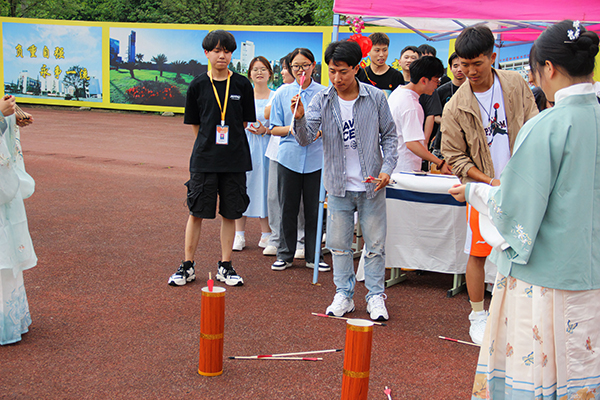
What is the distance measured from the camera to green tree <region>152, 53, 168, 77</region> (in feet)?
75.5

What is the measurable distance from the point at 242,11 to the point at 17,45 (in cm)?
1184

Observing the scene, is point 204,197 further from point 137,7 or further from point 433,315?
point 137,7

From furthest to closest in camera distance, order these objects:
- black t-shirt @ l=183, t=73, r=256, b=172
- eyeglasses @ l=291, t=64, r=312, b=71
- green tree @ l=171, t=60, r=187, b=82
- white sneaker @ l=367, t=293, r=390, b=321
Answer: green tree @ l=171, t=60, r=187, b=82 → eyeglasses @ l=291, t=64, r=312, b=71 → black t-shirt @ l=183, t=73, r=256, b=172 → white sneaker @ l=367, t=293, r=390, b=321

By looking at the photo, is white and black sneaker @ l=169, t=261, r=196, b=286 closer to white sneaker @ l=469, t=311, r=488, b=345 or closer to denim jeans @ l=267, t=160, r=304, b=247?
denim jeans @ l=267, t=160, r=304, b=247

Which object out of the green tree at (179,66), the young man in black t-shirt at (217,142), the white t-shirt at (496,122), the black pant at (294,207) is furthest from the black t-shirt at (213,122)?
the green tree at (179,66)

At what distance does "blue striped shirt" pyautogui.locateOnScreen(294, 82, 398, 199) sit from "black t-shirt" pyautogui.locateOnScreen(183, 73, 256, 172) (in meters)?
0.91

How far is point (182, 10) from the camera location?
30.5 metres

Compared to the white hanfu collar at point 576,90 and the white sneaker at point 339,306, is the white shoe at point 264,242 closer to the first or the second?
the white sneaker at point 339,306

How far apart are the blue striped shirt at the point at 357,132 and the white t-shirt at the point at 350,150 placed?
3 cm

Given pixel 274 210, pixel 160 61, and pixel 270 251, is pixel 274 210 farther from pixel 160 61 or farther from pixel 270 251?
pixel 160 61

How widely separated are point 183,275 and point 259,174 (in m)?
1.82

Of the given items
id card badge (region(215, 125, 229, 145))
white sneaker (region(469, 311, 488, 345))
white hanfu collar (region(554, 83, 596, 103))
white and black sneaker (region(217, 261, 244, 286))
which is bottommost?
white and black sneaker (region(217, 261, 244, 286))

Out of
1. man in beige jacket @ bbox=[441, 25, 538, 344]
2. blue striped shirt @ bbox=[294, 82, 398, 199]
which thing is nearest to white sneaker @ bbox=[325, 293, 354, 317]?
blue striped shirt @ bbox=[294, 82, 398, 199]

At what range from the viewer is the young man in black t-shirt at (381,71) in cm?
627
